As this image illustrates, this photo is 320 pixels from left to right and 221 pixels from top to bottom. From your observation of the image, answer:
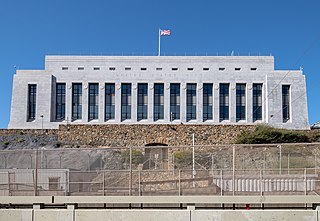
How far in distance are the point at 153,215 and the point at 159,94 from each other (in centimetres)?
6129

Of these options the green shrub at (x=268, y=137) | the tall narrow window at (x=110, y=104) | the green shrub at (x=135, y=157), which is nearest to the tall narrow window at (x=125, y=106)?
the tall narrow window at (x=110, y=104)

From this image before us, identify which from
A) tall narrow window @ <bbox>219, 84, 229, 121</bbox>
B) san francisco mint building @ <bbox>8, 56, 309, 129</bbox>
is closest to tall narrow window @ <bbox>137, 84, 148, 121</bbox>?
san francisco mint building @ <bbox>8, 56, 309, 129</bbox>

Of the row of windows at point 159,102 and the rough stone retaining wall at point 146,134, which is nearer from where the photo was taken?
the rough stone retaining wall at point 146,134

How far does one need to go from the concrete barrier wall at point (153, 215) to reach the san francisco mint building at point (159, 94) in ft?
193

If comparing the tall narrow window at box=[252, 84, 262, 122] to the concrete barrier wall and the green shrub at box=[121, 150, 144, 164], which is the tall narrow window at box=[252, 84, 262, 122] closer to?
the green shrub at box=[121, 150, 144, 164]

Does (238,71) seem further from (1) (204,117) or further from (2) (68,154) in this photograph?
(2) (68,154)

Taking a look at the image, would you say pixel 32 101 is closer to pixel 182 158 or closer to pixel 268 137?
pixel 268 137

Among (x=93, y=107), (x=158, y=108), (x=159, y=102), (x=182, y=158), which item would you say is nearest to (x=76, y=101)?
(x=93, y=107)

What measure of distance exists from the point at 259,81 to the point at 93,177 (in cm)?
Answer: 6268

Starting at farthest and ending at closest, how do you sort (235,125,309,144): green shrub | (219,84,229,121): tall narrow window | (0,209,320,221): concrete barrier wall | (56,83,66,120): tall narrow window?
(56,83,66,120): tall narrow window, (219,84,229,121): tall narrow window, (235,125,309,144): green shrub, (0,209,320,221): concrete barrier wall

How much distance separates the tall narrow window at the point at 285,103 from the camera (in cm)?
7281

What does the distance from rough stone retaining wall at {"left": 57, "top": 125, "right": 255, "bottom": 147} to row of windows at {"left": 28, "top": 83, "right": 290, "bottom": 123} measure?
15.5 meters

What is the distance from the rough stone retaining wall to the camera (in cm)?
5700

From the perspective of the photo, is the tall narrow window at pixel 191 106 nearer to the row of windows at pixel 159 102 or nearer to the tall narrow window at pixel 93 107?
the row of windows at pixel 159 102
